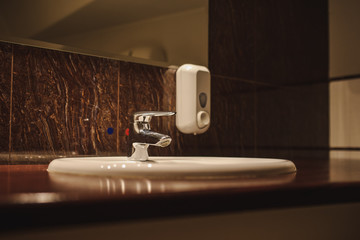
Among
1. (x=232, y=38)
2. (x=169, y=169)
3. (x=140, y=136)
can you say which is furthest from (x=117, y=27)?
(x=169, y=169)

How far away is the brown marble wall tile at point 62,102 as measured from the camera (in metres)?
0.96

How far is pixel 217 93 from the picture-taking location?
1415 mm

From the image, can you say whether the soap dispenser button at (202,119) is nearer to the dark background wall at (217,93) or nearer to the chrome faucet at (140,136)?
the dark background wall at (217,93)

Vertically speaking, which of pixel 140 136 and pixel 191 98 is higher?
pixel 191 98

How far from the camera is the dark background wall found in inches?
38.3

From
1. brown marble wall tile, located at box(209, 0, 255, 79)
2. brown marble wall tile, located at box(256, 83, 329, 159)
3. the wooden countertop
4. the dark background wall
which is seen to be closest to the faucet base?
the dark background wall

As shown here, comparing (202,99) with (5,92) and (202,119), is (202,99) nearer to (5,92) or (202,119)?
(202,119)

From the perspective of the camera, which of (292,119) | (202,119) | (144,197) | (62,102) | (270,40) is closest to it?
(144,197)

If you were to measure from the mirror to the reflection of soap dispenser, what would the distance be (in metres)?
0.08

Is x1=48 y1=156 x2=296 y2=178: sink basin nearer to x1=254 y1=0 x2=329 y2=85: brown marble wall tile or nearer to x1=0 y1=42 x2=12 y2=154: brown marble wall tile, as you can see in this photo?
x1=0 y1=42 x2=12 y2=154: brown marble wall tile

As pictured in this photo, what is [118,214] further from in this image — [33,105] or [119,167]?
[33,105]

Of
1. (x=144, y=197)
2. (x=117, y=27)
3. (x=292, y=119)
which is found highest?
(x=117, y=27)

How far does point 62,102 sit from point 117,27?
0.27m

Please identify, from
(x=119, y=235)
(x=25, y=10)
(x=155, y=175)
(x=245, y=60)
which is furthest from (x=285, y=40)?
(x=119, y=235)
